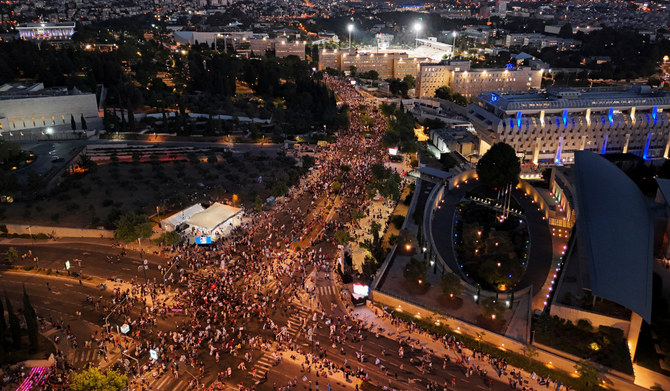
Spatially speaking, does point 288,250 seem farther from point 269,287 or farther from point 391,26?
point 391,26

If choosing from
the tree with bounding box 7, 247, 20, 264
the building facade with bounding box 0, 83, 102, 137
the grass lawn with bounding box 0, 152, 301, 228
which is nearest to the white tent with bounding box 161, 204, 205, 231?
the grass lawn with bounding box 0, 152, 301, 228

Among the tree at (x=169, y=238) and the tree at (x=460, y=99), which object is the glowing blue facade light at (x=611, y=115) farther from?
the tree at (x=169, y=238)

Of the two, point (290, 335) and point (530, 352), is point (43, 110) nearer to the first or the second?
point (290, 335)

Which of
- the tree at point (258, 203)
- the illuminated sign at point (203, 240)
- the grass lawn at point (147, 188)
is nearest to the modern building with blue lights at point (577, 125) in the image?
the grass lawn at point (147, 188)

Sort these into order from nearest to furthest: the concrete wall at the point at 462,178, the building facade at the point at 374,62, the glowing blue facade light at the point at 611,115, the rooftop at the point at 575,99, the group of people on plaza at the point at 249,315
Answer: the group of people on plaza at the point at 249,315
the concrete wall at the point at 462,178
the rooftop at the point at 575,99
the glowing blue facade light at the point at 611,115
the building facade at the point at 374,62

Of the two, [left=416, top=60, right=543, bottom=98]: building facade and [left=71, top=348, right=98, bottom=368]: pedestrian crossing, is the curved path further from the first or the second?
[left=416, top=60, right=543, bottom=98]: building facade

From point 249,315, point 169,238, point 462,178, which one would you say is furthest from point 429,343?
point 462,178
